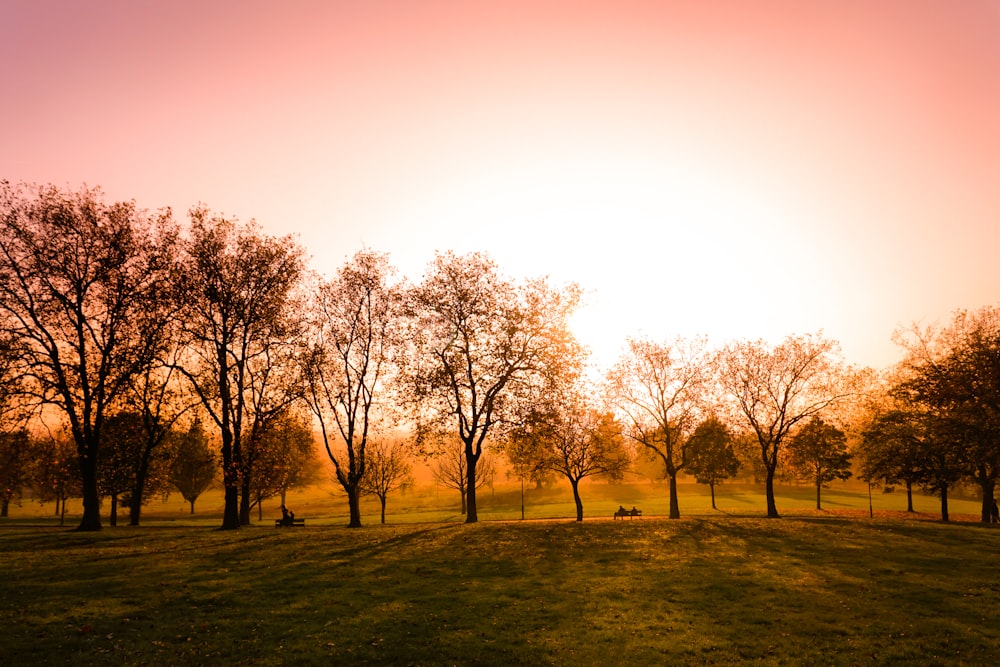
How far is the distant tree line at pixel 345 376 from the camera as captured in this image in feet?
124

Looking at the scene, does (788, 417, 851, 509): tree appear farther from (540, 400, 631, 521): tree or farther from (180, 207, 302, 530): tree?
(180, 207, 302, 530): tree

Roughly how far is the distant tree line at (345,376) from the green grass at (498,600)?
11.1 m

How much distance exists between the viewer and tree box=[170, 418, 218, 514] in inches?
2913

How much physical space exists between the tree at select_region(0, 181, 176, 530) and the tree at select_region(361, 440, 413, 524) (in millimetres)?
39733

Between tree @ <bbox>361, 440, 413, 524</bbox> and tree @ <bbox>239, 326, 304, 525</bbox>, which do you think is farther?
tree @ <bbox>361, 440, 413, 524</bbox>

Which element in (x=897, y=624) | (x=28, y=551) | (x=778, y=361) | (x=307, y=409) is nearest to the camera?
(x=897, y=624)

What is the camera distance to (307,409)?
160 feet

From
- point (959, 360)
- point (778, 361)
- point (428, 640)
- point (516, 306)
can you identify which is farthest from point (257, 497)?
point (959, 360)

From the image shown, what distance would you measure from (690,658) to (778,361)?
47415 mm

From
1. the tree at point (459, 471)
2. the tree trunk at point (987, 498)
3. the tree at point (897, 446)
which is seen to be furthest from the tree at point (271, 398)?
the tree trunk at point (987, 498)

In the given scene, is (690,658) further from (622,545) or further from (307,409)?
(307,409)

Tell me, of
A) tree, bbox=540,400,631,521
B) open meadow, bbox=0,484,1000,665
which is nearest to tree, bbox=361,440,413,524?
tree, bbox=540,400,631,521

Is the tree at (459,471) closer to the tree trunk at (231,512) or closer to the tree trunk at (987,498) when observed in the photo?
the tree trunk at (231,512)

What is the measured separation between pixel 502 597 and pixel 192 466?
7344 cm
